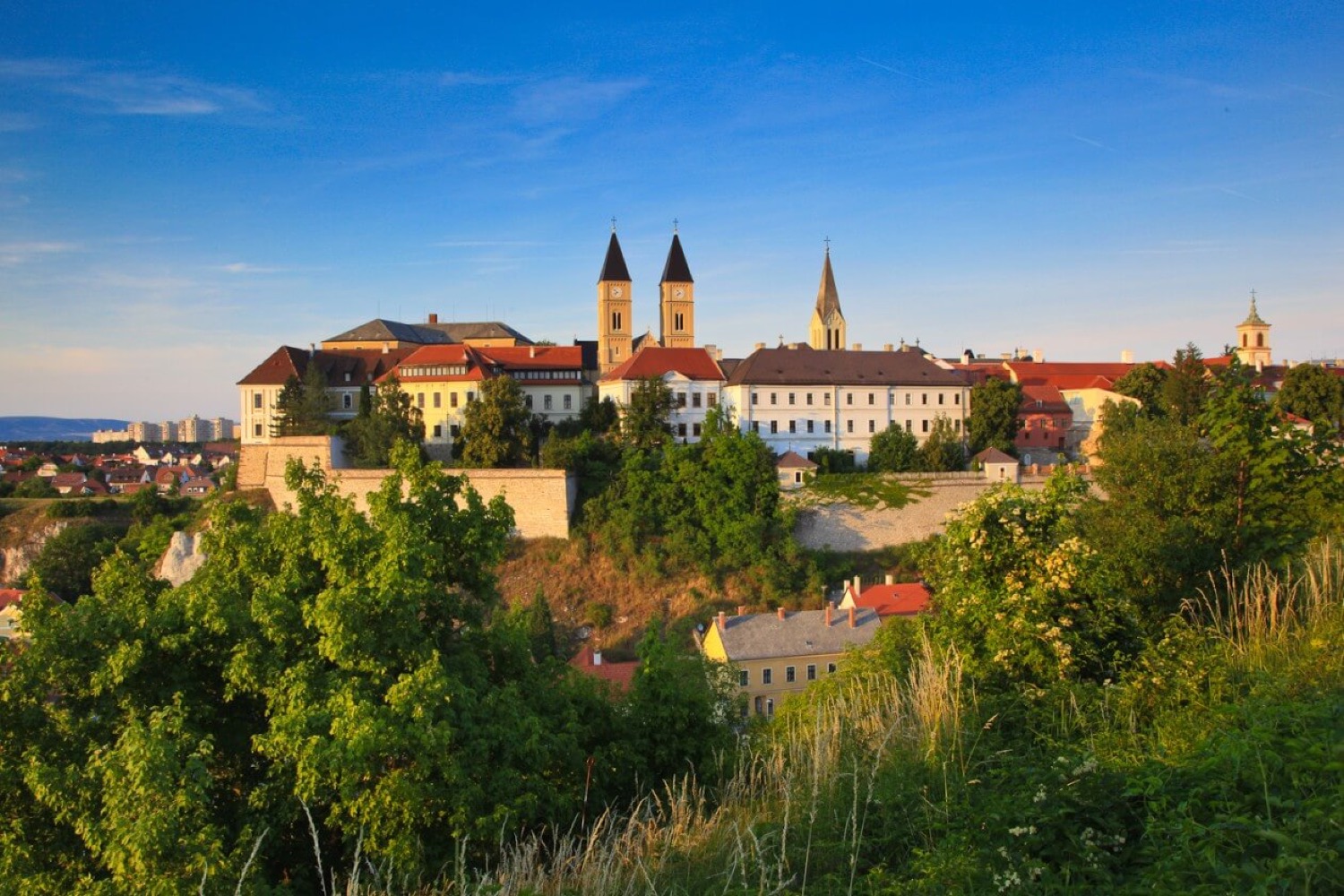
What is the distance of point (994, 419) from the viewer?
42906mm

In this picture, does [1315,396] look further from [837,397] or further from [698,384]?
[698,384]

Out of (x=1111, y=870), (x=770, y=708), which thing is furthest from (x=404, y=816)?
(x=770, y=708)

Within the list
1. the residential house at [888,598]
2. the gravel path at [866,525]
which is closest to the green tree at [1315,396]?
the gravel path at [866,525]

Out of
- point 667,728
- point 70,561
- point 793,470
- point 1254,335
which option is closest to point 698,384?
point 793,470

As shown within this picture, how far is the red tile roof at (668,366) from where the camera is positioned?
139 feet

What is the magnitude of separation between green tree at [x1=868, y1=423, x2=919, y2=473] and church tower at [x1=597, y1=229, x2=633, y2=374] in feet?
52.1

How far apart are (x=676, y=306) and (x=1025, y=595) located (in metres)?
48.6

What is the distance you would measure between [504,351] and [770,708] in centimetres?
2766

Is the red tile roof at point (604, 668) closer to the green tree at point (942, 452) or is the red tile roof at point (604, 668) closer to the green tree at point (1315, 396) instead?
the green tree at point (942, 452)

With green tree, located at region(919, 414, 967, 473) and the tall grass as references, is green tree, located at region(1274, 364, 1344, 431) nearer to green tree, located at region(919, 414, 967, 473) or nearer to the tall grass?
green tree, located at region(919, 414, 967, 473)

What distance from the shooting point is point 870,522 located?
120 feet

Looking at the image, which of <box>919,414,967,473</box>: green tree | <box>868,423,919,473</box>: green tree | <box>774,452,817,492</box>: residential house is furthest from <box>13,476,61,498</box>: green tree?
<box>919,414,967,473</box>: green tree

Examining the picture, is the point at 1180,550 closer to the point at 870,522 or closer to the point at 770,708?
the point at 770,708

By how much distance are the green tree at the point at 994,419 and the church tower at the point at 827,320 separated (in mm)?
15389
